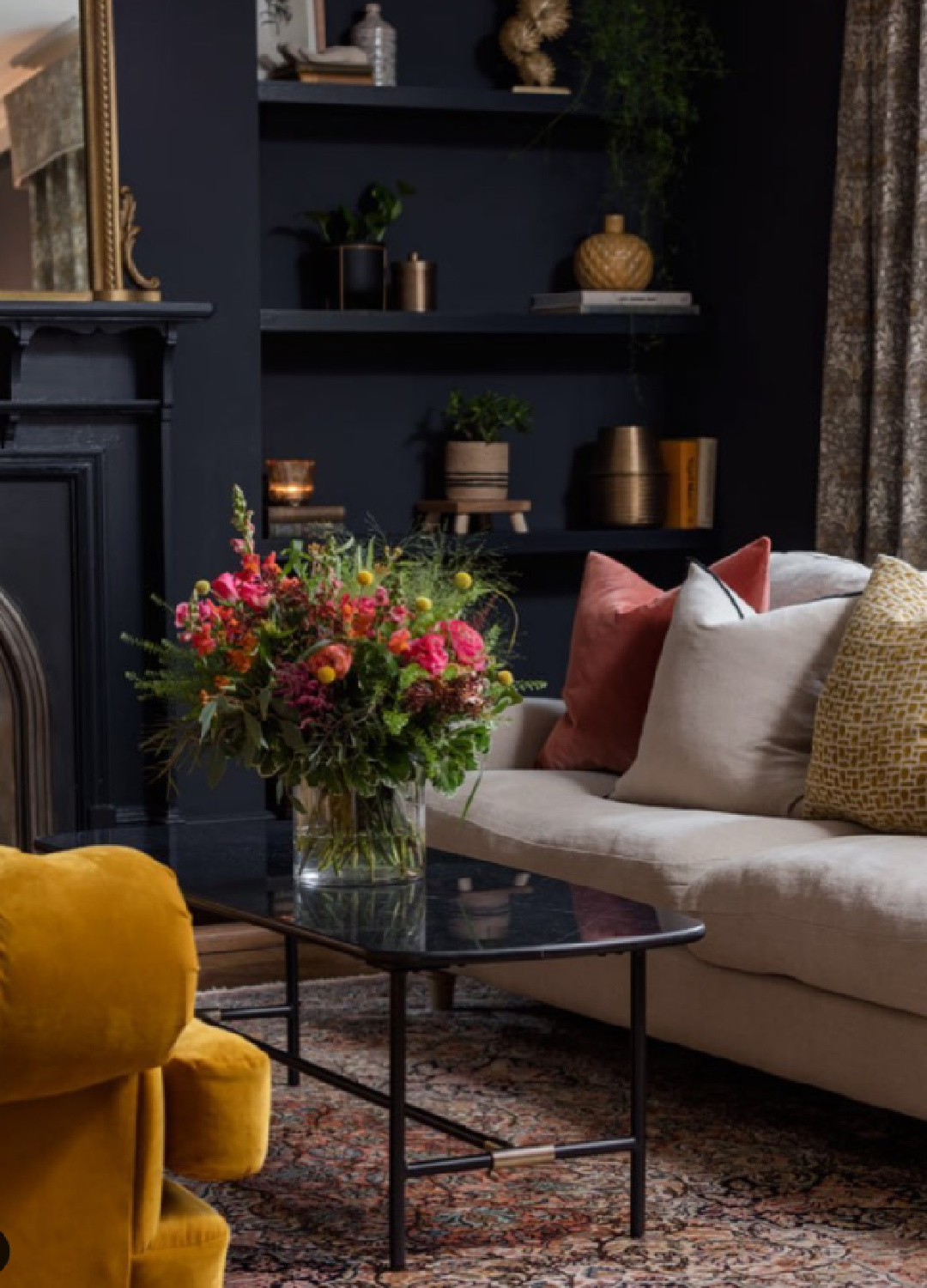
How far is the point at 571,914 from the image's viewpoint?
278cm

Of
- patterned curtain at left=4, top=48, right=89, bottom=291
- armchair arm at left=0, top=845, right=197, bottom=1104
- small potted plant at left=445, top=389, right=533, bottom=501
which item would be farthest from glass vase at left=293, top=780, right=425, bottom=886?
small potted plant at left=445, top=389, right=533, bottom=501

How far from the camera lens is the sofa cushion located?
12.8 feet

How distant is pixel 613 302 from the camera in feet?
18.2

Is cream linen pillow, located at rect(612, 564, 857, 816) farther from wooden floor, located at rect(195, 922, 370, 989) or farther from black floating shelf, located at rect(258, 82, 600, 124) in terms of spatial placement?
black floating shelf, located at rect(258, 82, 600, 124)

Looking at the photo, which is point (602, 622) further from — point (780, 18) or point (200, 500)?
point (780, 18)

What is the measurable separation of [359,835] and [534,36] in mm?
3265

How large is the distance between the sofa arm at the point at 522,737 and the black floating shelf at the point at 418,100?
6.09 ft

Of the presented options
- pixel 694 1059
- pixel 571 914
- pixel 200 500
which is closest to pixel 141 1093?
pixel 571 914

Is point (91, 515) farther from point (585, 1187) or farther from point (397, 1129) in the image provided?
point (397, 1129)

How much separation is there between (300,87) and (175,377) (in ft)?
2.97

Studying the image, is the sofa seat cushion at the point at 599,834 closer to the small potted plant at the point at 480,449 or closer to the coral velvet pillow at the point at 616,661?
the coral velvet pillow at the point at 616,661

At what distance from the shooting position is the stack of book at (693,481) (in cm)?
570

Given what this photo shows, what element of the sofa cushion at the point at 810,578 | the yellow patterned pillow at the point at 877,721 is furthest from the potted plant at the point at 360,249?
the yellow patterned pillow at the point at 877,721

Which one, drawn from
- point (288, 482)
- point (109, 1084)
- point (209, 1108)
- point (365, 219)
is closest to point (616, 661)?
point (288, 482)
